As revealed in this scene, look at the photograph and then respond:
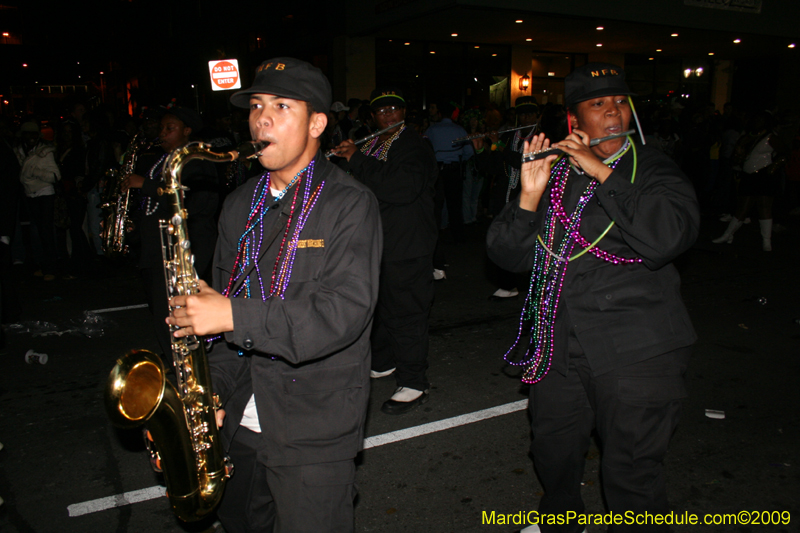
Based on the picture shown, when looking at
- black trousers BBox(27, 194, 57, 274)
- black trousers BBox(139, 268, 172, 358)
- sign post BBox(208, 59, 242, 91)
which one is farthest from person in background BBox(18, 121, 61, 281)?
sign post BBox(208, 59, 242, 91)

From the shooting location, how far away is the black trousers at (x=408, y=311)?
4320 millimetres

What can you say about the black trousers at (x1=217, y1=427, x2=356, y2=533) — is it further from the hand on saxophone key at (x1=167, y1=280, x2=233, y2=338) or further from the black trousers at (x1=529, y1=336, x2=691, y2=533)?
the black trousers at (x1=529, y1=336, x2=691, y2=533)

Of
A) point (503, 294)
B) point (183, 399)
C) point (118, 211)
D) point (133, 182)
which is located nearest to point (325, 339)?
point (183, 399)

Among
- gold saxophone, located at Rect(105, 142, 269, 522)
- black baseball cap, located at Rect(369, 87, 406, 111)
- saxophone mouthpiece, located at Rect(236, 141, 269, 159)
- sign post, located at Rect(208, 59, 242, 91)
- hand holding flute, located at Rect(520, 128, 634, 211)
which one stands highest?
sign post, located at Rect(208, 59, 242, 91)

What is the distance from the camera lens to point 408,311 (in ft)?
14.2

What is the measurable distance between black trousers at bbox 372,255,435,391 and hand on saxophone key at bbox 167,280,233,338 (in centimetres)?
261

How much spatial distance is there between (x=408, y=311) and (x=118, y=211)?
266 cm

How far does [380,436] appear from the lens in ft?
13.1

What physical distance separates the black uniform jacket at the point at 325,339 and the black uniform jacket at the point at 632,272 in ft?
2.99

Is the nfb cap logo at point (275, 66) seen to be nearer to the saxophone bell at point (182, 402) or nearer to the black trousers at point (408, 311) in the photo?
the saxophone bell at point (182, 402)

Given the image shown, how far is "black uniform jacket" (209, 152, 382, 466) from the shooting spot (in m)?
1.81

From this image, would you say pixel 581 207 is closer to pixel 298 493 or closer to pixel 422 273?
pixel 298 493

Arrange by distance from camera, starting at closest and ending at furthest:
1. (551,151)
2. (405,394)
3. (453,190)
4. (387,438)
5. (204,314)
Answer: (204,314) < (551,151) < (387,438) < (405,394) < (453,190)

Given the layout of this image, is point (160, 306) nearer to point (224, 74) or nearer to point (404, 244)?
point (404, 244)
